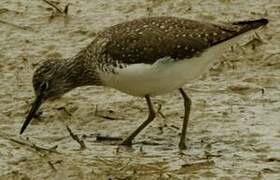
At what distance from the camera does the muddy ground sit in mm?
8672

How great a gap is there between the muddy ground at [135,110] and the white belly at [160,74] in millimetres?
606

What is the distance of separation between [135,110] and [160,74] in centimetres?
149

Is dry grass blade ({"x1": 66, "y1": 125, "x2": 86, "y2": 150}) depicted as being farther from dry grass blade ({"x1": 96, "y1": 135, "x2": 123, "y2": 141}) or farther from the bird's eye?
the bird's eye

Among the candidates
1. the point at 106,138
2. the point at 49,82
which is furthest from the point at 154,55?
the point at 49,82

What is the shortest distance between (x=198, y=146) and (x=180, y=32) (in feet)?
3.51

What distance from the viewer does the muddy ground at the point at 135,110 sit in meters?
8.67

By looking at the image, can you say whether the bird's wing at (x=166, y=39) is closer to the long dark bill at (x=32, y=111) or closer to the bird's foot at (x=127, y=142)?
the bird's foot at (x=127, y=142)

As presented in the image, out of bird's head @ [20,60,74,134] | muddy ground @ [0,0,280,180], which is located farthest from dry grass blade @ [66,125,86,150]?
bird's head @ [20,60,74,134]

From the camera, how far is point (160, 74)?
8891 millimetres

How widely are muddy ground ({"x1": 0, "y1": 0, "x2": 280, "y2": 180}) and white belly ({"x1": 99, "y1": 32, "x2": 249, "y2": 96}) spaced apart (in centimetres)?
61

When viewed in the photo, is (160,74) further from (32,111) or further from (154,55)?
(32,111)

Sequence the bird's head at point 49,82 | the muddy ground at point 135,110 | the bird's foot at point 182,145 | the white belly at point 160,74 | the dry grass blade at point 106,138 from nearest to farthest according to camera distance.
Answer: the muddy ground at point 135,110
the white belly at point 160,74
the bird's foot at point 182,145
the dry grass blade at point 106,138
the bird's head at point 49,82

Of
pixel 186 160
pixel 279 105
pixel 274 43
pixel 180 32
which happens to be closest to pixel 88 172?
pixel 186 160

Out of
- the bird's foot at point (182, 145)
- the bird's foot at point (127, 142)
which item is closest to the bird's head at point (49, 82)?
the bird's foot at point (127, 142)
